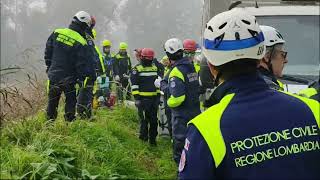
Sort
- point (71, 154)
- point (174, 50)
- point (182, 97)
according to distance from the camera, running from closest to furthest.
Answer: point (71, 154) < point (182, 97) < point (174, 50)

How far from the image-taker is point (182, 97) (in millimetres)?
6555

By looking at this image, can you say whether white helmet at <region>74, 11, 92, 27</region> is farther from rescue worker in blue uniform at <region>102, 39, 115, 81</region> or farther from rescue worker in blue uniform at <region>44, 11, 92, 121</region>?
rescue worker in blue uniform at <region>102, 39, 115, 81</region>

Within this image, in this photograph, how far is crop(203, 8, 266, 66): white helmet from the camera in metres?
2.00

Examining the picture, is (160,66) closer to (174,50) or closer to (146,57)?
(146,57)

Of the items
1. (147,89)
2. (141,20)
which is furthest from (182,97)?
(141,20)

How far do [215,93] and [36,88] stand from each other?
6.22 m

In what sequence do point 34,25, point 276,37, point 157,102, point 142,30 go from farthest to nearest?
point 142,30 < point 34,25 < point 157,102 < point 276,37

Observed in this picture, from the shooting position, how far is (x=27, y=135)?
6000 millimetres

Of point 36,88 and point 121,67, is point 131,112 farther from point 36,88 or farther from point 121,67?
point 121,67

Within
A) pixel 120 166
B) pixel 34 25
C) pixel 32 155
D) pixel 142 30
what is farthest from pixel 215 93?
pixel 142 30

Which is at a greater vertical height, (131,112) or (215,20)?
(215,20)

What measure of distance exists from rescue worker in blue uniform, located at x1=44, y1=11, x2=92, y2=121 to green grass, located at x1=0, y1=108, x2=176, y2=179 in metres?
0.36

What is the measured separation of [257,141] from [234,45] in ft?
1.26

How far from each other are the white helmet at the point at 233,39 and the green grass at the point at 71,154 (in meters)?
2.93
